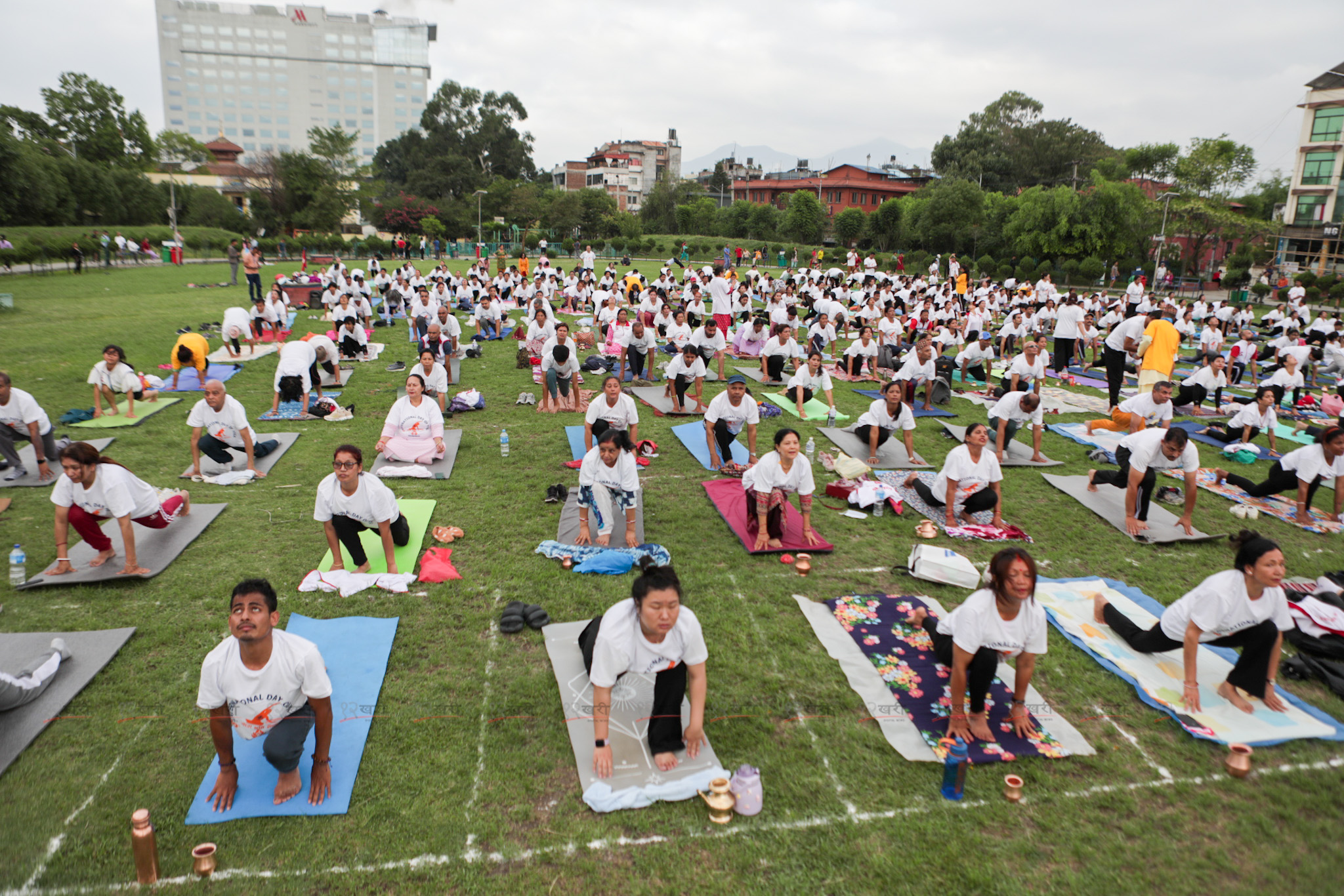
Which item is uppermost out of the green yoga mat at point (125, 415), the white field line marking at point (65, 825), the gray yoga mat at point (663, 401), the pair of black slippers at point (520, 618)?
the gray yoga mat at point (663, 401)

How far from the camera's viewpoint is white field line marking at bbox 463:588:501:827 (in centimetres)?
388

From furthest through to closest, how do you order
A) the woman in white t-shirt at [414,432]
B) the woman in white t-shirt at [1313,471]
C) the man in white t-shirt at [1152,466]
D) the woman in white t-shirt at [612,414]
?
the woman in white t-shirt at [414,432] < the woman in white t-shirt at [612,414] < the woman in white t-shirt at [1313,471] < the man in white t-shirt at [1152,466]

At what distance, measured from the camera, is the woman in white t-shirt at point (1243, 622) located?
14.8 ft

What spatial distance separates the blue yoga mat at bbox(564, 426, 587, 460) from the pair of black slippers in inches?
144

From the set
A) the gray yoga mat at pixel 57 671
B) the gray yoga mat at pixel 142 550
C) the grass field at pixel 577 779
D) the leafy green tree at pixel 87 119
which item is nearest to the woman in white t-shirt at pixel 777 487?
the grass field at pixel 577 779

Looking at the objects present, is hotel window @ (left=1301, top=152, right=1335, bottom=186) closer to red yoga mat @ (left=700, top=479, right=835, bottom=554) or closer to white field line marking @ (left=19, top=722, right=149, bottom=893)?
red yoga mat @ (left=700, top=479, right=835, bottom=554)

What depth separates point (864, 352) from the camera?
14578mm

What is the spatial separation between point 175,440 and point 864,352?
1158 cm

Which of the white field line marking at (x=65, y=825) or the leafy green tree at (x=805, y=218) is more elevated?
the leafy green tree at (x=805, y=218)

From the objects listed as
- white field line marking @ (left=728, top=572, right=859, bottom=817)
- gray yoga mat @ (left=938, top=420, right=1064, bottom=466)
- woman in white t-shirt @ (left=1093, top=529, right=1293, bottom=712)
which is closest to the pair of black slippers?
white field line marking @ (left=728, top=572, right=859, bottom=817)

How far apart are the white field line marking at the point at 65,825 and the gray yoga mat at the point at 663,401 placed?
8.22 meters

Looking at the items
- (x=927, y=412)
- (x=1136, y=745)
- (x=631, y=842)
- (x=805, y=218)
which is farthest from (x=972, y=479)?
(x=805, y=218)

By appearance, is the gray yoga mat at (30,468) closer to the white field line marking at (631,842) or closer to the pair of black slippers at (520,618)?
the pair of black slippers at (520,618)

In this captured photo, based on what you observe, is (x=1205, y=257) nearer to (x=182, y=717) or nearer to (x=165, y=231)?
(x=182, y=717)
